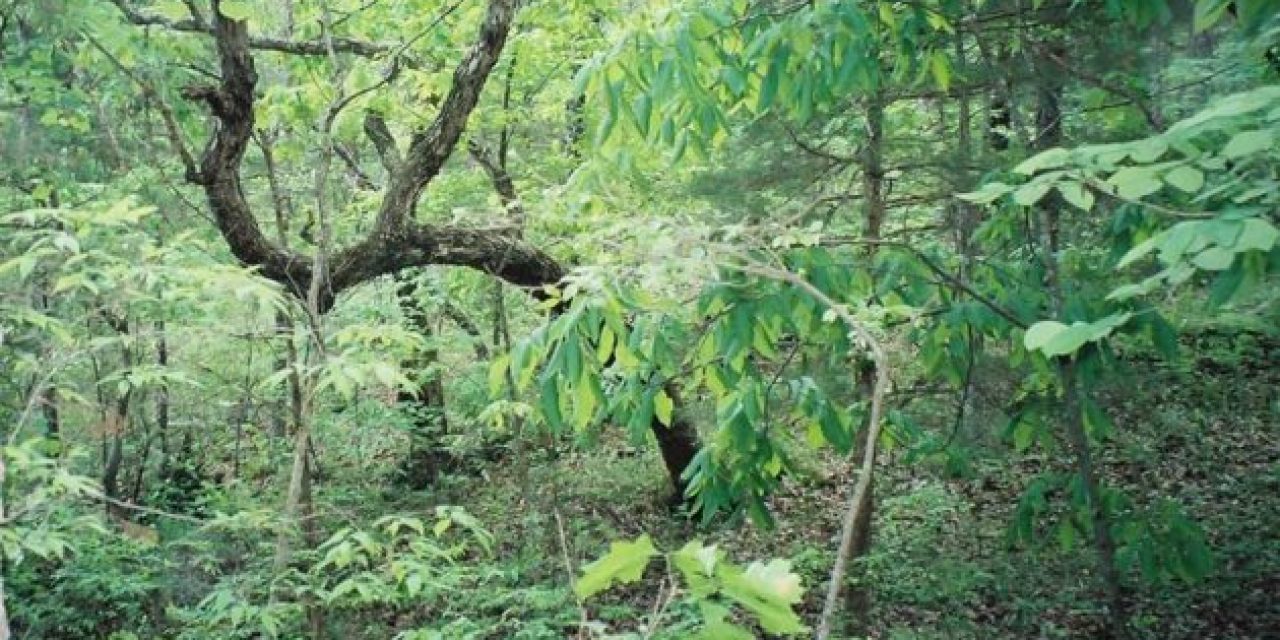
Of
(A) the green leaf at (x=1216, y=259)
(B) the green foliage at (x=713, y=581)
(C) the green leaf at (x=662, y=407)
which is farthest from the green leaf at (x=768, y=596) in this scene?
(C) the green leaf at (x=662, y=407)

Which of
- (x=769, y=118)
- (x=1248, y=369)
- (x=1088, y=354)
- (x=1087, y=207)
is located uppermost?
(x=769, y=118)

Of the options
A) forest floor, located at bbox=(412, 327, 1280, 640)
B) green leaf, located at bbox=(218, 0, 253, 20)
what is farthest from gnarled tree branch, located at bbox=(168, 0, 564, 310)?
forest floor, located at bbox=(412, 327, 1280, 640)

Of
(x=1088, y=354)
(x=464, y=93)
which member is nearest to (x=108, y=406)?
(x=464, y=93)

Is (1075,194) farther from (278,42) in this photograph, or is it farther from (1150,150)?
(278,42)

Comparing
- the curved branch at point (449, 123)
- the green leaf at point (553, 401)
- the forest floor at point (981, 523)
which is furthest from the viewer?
the forest floor at point (981, 523)

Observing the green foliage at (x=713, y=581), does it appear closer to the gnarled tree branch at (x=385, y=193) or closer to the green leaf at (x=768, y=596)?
the green leaf at (x=768, y=596)

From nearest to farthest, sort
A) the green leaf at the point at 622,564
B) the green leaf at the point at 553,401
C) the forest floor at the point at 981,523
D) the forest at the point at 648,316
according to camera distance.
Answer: the green leaf at the point at 622,564 → the green leaf at the point at 553,401 → the forest at the point at 648,316 → the forest floor at the point at 981,523

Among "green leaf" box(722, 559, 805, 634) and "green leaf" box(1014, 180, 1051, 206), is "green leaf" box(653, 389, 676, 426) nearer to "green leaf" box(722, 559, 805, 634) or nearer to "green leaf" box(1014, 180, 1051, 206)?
"green leaf" box(1014, 180, 1051, 206)

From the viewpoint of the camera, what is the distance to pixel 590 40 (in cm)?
760

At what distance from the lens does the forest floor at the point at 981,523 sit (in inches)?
256

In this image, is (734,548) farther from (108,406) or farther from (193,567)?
(108,406)

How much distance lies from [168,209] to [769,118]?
6.33 metres

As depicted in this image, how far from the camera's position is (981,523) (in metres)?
8.05

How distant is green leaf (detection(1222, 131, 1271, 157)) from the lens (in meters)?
1.36
